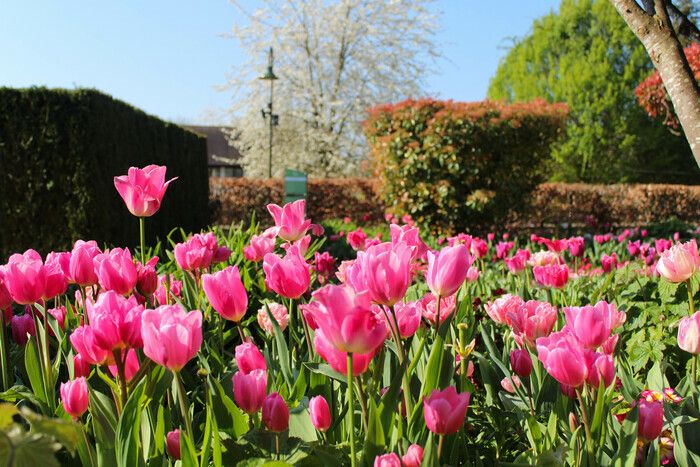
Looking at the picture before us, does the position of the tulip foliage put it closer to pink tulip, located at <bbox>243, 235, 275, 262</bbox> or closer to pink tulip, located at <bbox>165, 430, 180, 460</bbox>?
pink tulip, located at <bbox>165, 430, 180, 460</bbox>

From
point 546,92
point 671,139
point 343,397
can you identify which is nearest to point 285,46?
point 546,92

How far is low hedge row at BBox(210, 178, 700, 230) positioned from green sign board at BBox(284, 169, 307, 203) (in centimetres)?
590

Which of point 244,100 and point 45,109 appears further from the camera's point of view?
point 244,100

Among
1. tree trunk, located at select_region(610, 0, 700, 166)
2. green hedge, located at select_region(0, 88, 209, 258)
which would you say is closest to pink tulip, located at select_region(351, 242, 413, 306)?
tree trunk, located at select_region(610, 0, 700, 166)

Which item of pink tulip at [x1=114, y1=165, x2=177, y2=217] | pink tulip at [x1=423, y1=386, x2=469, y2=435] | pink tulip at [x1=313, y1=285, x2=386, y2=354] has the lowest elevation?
pink tulip at [x1=423, y1=386, x2=469, y2=435]

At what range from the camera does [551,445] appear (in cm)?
121

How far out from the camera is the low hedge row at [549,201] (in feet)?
51.1

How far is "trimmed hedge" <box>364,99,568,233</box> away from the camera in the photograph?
961 centimetres

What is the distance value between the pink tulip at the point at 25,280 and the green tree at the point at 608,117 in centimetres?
2579

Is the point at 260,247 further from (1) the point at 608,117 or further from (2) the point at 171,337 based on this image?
(1) the point at 608,117

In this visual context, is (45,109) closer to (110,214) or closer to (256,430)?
(110,214)

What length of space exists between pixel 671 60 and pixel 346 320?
3065 mm

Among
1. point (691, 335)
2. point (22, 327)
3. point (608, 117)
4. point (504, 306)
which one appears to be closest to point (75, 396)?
point (22, 327)

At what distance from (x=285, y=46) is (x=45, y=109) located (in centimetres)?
1823
